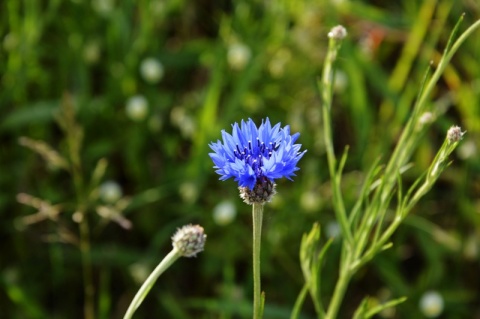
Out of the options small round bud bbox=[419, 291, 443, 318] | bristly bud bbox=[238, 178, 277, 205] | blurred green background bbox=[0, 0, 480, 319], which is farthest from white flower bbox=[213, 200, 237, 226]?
bristly bud bbox=[238, 178, 277, 205]

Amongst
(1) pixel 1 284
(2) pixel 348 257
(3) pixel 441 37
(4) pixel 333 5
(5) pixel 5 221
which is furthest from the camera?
(3) pixel 441 37

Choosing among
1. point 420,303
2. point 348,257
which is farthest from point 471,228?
point 348,257

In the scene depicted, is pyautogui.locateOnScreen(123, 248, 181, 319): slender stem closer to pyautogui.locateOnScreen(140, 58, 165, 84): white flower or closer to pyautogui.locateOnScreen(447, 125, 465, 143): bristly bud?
pyautogui.locateOnScreen(447, 125, 465, 143): bristly bud

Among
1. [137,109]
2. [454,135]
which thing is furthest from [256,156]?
[137,109]

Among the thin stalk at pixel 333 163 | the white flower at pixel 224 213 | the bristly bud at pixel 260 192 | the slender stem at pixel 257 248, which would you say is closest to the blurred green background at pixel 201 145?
the white flower at pixel 224 213

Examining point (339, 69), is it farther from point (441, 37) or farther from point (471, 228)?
point (471, 228)

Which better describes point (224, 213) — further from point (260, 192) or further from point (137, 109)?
point (260, 192)

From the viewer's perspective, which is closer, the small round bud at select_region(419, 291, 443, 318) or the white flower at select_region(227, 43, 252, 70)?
the small round bud at select_region(419, 291, 443, 318)
